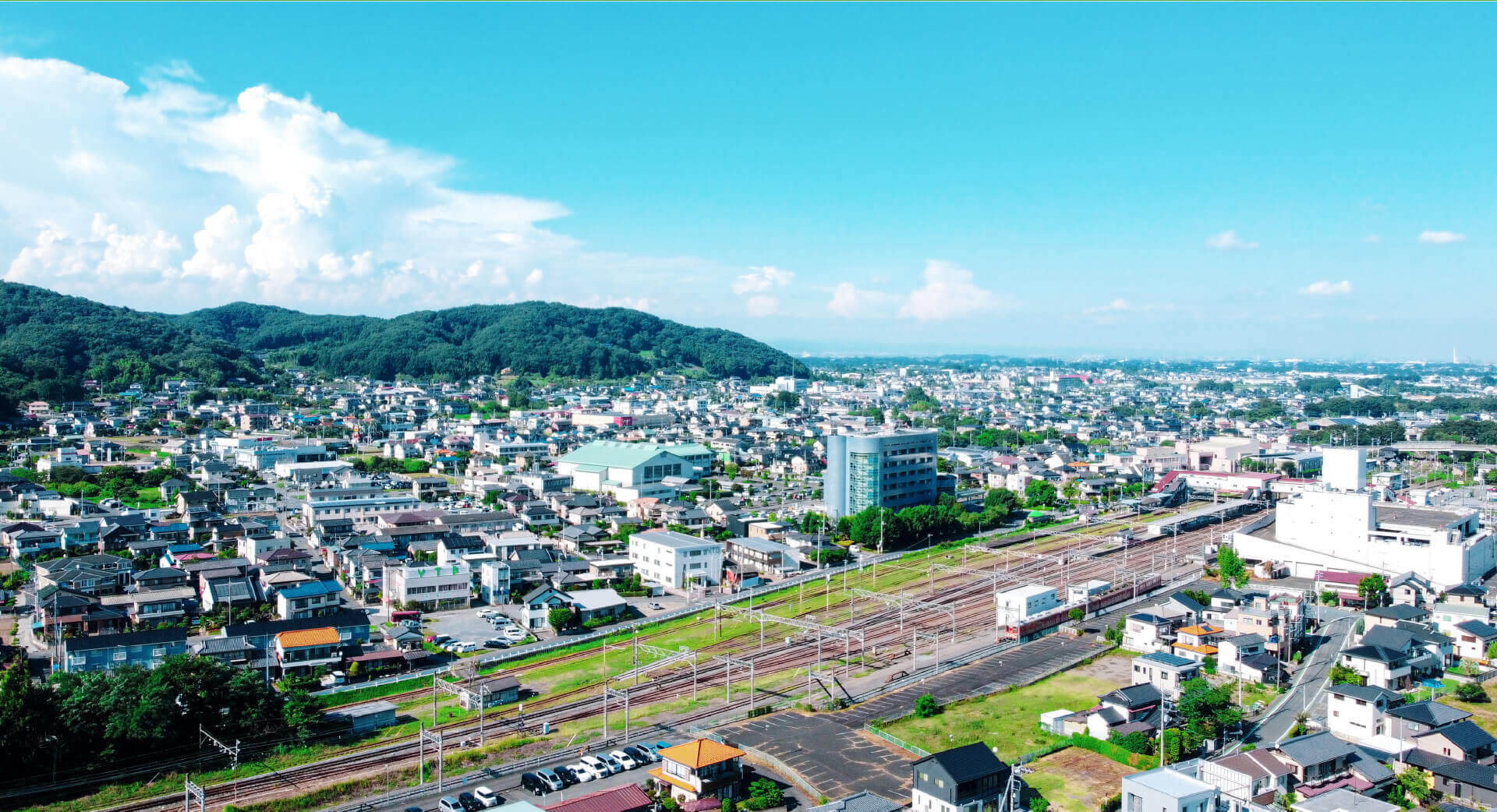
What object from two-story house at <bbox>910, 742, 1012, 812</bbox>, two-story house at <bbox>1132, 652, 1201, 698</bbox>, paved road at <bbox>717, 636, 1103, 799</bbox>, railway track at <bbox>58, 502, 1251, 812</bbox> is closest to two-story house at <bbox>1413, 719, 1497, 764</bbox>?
two-story house at <bbox>1132, 652, 1201, 698</bbox>

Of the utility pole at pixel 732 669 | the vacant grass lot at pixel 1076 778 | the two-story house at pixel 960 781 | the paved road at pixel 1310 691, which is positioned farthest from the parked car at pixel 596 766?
the paved road at pixel 1310 691

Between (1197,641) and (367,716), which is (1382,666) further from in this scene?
(367,716)

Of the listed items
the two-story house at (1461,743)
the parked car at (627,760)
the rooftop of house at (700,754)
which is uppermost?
the rooftop of house at (700,754)

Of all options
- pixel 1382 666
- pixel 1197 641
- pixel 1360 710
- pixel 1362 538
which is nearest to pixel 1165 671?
pixel 1197 641

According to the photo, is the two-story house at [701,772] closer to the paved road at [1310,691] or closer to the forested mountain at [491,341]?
the paved road at [1310,691]

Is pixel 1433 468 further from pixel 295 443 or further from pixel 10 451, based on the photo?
pixel 10 451
